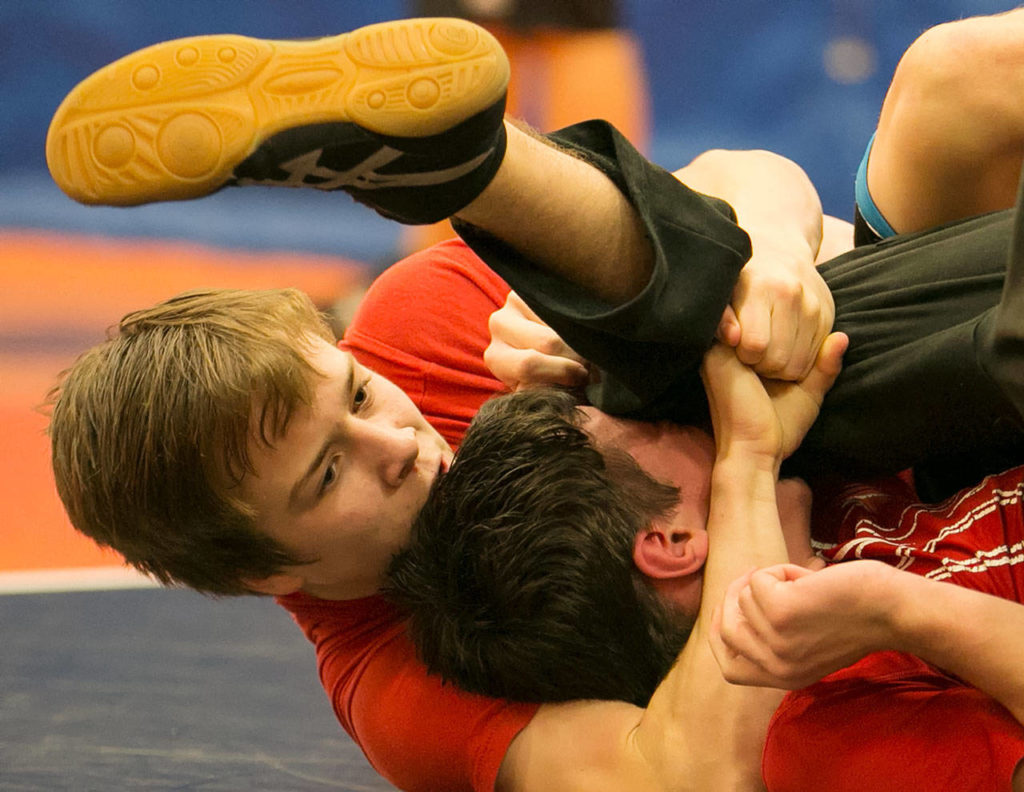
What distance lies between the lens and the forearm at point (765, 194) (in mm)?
1479

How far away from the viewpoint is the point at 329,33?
170 inches

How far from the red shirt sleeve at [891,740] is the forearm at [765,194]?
478mm

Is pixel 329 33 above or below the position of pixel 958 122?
below

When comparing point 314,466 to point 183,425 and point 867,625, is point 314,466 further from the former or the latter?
point 867,625

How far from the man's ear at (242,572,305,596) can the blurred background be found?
2560 mm

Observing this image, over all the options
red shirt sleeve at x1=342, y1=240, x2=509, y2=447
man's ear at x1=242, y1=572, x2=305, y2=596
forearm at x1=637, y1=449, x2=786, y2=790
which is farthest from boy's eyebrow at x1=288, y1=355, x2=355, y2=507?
forearm at x1=637, y1=449, x2=786, y2=790

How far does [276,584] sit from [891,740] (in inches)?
28.3

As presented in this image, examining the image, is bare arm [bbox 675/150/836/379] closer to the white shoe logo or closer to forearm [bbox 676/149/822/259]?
forearm [bbox 676/149/822/259]

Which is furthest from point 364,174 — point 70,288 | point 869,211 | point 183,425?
point 70,288

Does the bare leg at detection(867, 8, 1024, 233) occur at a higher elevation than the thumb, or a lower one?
higher

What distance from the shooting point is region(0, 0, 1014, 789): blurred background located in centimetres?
410

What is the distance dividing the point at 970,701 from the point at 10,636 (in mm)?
1649

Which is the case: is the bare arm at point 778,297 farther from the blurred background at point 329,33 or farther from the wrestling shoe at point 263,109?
the blurred background at point 329,33

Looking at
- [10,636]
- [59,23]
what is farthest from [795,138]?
[10,636]
